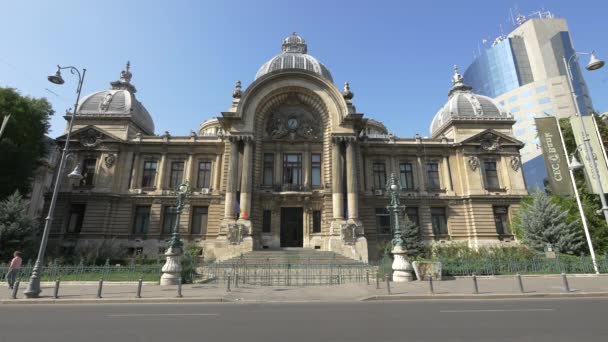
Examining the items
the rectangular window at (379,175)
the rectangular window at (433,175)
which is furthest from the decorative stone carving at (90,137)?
the rectangular window at (433,175)

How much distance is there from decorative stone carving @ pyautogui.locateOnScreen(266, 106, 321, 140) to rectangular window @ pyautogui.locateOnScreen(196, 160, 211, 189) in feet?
24.6

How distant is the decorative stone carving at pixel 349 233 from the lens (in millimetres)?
25062

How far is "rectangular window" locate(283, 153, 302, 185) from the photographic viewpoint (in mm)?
29266

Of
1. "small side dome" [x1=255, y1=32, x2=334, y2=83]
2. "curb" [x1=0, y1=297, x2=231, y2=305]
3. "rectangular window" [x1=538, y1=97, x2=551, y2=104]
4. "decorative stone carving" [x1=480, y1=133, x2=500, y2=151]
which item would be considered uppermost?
"rectangular window" [x1=538, y1=97, x2=551, y2=104]

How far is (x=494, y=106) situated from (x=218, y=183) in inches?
1273

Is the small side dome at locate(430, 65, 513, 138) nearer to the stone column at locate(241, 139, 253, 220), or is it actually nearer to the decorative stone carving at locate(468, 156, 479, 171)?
the decorative stone carving at locate(468, 156, 479, 171)

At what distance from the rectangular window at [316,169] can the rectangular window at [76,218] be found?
22666 millimetres

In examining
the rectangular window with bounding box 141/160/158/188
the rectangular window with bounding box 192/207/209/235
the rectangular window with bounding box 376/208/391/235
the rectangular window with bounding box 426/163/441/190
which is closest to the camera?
the rectangular window with bounding box 192/207/209/235

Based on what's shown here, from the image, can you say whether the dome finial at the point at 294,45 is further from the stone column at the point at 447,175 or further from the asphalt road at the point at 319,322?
the asphalt road at the point at 319,322

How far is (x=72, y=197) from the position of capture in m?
28.8

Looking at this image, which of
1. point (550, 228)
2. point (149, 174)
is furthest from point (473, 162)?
point (149, 174)

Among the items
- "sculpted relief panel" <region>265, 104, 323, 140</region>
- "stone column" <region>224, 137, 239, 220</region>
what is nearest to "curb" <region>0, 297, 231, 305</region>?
"stone column" <region>224, 137, 239, 220</region>

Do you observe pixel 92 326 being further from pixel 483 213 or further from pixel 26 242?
pixel 483 213

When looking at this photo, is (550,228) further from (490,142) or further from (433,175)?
(490,142)
